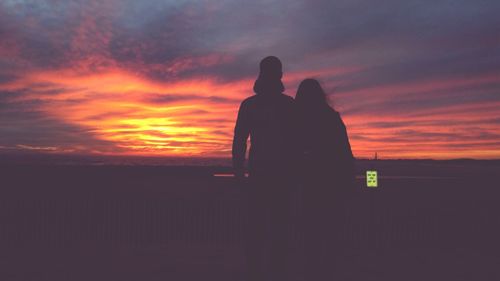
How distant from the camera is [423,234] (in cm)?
871

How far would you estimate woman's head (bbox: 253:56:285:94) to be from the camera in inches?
146

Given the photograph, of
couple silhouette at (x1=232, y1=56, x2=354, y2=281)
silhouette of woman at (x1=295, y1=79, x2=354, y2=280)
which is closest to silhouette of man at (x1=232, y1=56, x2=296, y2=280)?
couple silhouette at (x1=232, y1=56, x2=354, y2=281)

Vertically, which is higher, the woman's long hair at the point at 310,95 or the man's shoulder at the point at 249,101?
the woman's long hair at the point at 310,95

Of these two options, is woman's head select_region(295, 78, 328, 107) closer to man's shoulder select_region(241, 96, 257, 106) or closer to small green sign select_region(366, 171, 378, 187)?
man's shoulder select_region(241, 96, 257, 106)

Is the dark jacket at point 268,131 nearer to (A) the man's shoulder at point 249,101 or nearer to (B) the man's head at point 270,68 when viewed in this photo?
(A) the man's shoulder at point 249,101

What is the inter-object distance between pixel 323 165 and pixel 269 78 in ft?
3.18

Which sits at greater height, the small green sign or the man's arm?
the man's arm

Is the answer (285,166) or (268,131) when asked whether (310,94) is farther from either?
(285,166)

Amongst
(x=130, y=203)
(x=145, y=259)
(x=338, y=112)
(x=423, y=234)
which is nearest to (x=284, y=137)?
(x=338, y=112)

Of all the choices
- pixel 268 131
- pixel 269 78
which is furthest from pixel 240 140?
pixel 269 78

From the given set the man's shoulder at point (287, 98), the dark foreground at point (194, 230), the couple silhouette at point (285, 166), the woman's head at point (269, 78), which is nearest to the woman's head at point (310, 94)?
the couple silhouette at point (285, 166)

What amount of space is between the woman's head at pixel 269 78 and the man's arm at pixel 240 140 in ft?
0.75

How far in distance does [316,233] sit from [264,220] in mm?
661

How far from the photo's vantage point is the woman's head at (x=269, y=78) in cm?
371
